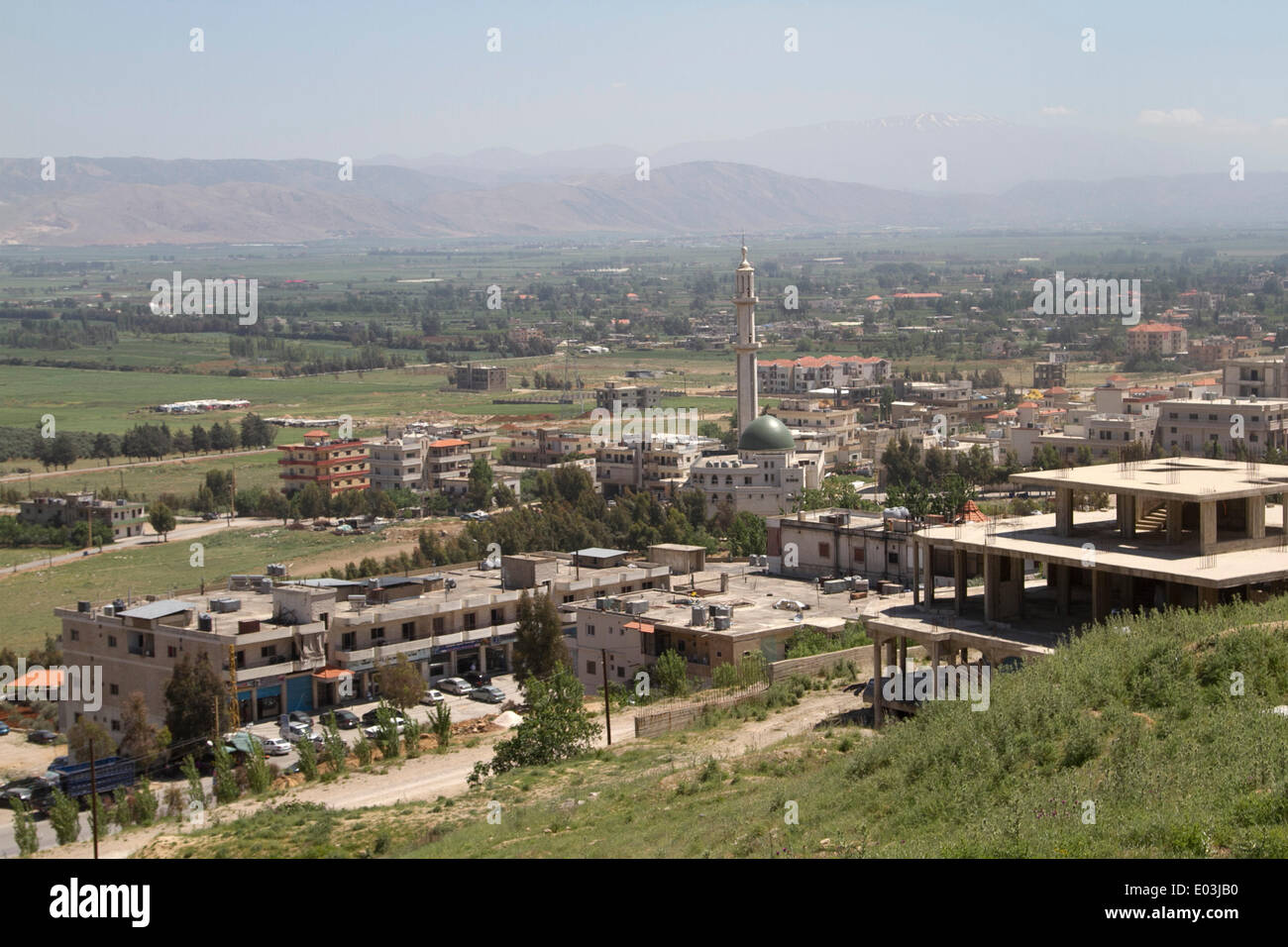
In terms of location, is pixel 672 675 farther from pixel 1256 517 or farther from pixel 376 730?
pixel 1256 517

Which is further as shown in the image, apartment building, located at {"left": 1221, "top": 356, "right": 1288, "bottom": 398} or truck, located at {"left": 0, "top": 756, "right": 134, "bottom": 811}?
apartment building, located at {"left": 1221, "top": 356, "right": 1288, "bottom": 398}

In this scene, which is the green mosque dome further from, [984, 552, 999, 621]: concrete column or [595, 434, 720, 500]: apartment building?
[984, 552, 999, 621]: concrete column

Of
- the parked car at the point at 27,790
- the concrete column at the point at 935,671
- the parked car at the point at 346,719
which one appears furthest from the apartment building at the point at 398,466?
the concrete column at the point at 935,671

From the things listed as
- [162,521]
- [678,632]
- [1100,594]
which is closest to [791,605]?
[678,632]

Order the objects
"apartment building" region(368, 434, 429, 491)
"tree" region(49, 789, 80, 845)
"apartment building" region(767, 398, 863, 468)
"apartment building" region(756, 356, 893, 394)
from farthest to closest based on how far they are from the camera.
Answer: "apartment building" region(756, 356, 893, 394) → "apartment building" region(767, 398, 863, 468) → "apartment building" region(368, 434, 429, 491) → "tree" region(49, 789, 80, 845)

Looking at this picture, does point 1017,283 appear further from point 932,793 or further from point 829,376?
point 932,793

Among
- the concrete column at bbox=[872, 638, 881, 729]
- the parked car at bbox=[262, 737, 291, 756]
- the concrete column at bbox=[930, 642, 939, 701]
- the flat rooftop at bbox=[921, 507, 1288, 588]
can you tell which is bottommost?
the parked car at bbox=[262, 737, 291, 756]

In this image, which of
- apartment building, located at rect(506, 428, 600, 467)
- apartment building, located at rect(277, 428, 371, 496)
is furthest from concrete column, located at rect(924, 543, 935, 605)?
apartment building, located at rect(506, 428, 600, 467)

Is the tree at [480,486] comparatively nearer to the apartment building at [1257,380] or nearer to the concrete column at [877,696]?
the apartment building at [1257,380]
